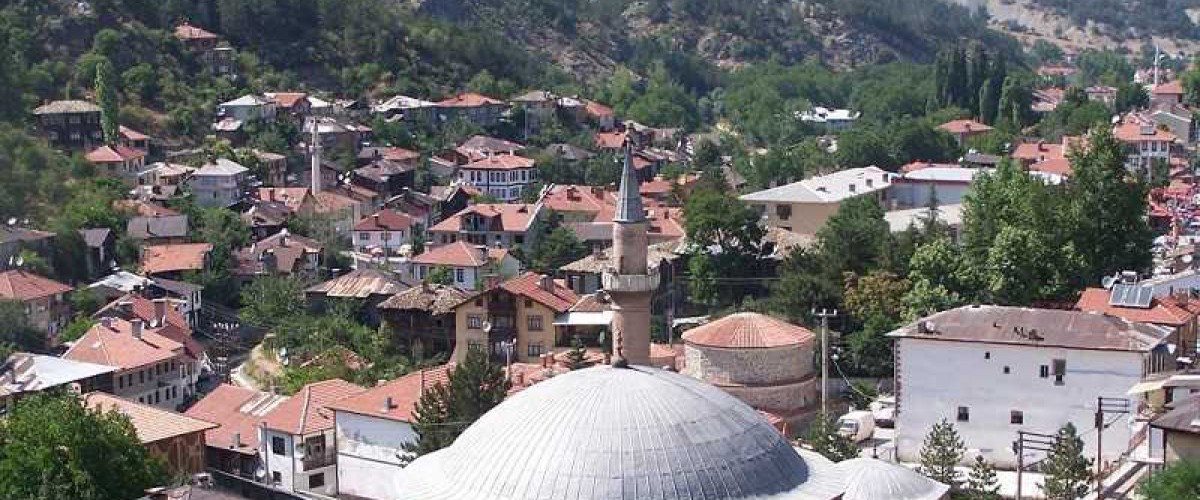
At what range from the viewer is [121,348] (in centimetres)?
3684

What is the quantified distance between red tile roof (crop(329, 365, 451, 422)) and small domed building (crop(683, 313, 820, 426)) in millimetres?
4302

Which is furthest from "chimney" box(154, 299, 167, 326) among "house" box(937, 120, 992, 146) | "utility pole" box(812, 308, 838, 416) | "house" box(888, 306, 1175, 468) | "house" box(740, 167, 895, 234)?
"house" box(937, 120, 992, 146)

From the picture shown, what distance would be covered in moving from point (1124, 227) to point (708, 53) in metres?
78.9

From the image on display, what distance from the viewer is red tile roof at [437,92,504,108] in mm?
72450

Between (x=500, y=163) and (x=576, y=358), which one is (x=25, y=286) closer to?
(x=576, y=358)

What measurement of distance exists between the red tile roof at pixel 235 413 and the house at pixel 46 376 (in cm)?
179

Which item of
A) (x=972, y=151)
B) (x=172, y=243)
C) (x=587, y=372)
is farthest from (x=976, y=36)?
(x=587, y=372)

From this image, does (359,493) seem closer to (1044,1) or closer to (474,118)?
(474,118)

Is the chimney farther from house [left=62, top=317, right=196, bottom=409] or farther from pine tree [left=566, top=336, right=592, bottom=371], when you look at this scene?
pine tree [left=566, top=336, right=592, bottom=371]

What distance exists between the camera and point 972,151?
6322 centimetres

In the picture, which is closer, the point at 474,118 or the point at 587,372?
the point at 587,372

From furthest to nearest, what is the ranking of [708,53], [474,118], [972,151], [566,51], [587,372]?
[708,53] → [566,51] → [474,118] → [972,151] → [587,372]

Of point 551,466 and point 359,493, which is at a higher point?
point 551,466

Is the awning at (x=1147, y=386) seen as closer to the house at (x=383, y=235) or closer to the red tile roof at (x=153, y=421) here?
the red tile roof at (x=153, y=421)
